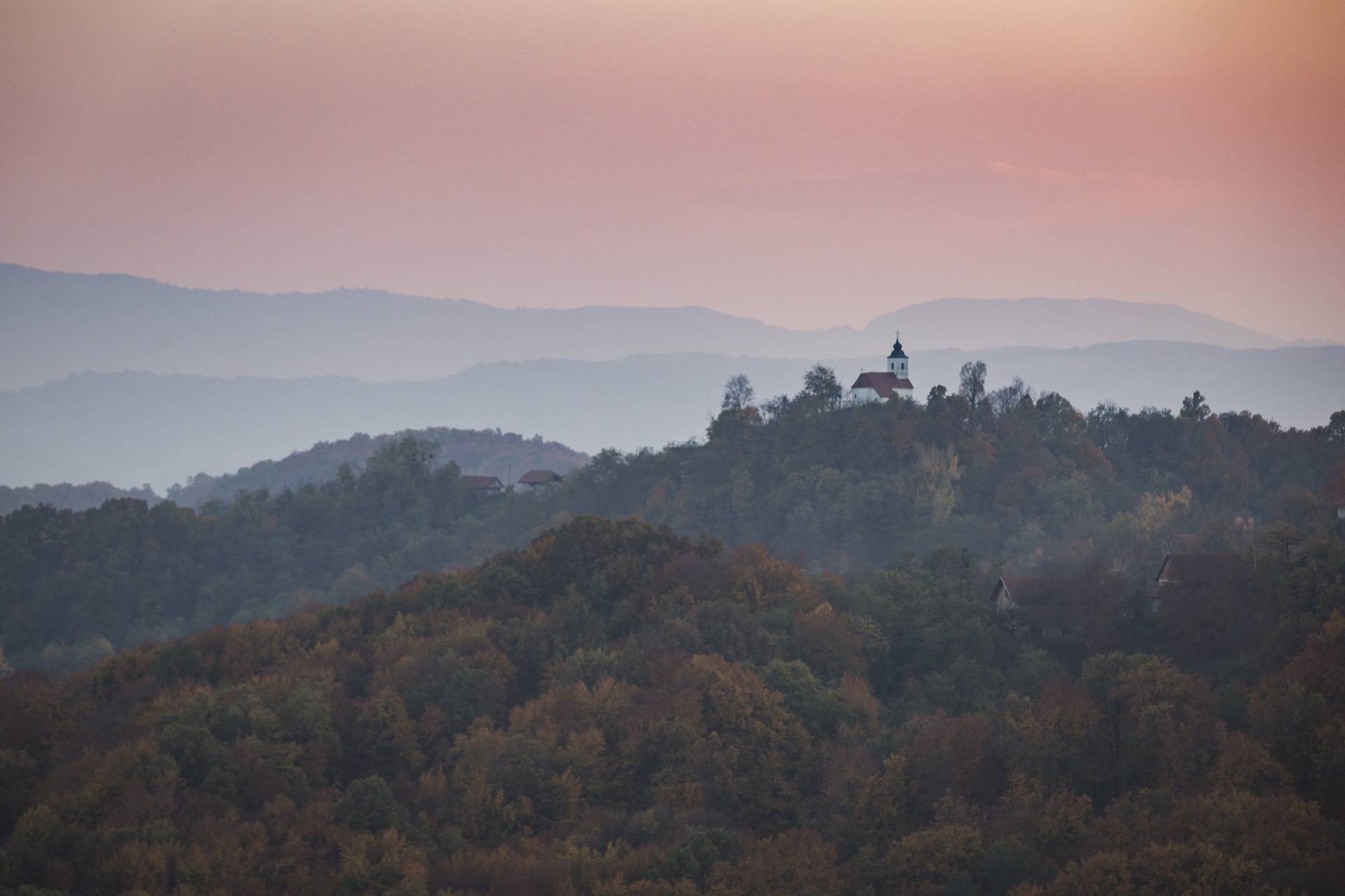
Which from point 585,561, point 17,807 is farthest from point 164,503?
point 17,807

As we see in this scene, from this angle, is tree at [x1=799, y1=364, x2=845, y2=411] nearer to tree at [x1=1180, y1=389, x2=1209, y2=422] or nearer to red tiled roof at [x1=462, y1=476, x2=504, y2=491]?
tree at [x1=1180, y1=389, x2=1209, y2=422]

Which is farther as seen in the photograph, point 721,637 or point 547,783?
point 721,637

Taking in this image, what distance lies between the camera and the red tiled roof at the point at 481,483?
369 feet

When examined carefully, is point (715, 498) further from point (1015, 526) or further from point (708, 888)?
point (708, 888)

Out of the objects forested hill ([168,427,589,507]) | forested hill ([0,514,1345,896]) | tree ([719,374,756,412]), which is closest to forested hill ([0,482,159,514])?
forested hill ([168,427,589,507])

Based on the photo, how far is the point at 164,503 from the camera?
102m

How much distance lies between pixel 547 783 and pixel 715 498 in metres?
54.3

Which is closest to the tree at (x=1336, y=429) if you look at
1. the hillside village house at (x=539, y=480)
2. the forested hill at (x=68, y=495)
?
the hillside village house at (x=539, y=480)

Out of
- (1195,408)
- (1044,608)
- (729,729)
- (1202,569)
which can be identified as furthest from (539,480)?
(729,729)

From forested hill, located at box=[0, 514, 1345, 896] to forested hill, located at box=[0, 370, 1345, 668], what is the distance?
2211 cm

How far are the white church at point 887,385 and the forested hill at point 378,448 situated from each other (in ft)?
238

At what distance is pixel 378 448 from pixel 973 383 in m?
95.1

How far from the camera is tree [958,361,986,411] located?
8875cm

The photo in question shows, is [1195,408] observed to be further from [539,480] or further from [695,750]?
[695,750]
